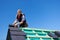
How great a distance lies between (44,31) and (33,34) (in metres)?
1.15

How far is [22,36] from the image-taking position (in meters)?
8.77

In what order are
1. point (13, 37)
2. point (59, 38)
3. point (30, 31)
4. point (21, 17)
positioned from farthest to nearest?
point (21, 17)
point (30, 31)
point (59, 38)
point (13, 37)

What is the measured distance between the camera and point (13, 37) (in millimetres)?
8469

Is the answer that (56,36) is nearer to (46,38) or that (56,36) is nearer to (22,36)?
(46,38)

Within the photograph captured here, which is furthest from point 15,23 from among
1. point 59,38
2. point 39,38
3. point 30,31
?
point 59,38

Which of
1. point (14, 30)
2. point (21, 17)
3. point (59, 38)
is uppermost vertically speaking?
point (21, 17)

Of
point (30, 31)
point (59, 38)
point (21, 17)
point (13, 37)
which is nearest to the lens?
point (13, 37)

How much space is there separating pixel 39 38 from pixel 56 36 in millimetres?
1070

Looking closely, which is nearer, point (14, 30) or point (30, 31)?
point (14, 30)

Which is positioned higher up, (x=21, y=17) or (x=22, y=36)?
(x=21, y=17)

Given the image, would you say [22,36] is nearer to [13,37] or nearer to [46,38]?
[13,37]

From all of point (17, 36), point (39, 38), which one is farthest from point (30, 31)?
point (17, 36)

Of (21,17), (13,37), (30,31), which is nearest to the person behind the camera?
(13,37)

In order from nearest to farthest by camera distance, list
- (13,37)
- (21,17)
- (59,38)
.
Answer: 1. (13,37)
2. (59,38)
3. (21,17)
